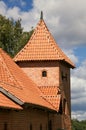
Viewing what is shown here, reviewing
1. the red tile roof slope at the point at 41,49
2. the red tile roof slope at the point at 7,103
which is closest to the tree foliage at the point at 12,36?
the red tile roof slope at the point at 41,49

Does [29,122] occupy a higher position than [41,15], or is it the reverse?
[41,15]

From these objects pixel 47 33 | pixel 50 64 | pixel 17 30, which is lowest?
pixel 50 64

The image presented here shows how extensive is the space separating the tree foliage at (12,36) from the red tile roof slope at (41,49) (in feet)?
40.0

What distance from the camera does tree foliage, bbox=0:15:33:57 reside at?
5025 centimetres

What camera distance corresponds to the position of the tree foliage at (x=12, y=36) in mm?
50250

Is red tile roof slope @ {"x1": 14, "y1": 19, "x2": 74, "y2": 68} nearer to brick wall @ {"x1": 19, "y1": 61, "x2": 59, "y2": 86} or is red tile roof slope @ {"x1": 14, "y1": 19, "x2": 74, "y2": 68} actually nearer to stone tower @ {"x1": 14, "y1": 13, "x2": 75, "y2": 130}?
stone tower @ {"x1": 14, "y1": 13, "x2": 75, "y2": 130}

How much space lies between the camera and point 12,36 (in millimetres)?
51938

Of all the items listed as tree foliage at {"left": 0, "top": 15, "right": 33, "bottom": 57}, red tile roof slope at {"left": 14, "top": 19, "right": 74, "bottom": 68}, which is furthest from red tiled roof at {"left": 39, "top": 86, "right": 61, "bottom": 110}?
tree foliage at {"left": 0, "top": 15, "right": 33, "bottom": 57}

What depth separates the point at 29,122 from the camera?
2638 centimetres

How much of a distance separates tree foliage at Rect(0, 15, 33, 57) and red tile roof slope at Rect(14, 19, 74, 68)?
1219 centimetres

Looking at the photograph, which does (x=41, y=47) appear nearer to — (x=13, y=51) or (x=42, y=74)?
(x=42, y=74)

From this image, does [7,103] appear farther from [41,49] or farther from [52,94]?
[41,49]

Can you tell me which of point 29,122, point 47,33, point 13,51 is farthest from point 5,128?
point 13,51

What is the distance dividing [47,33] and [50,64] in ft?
9.73
